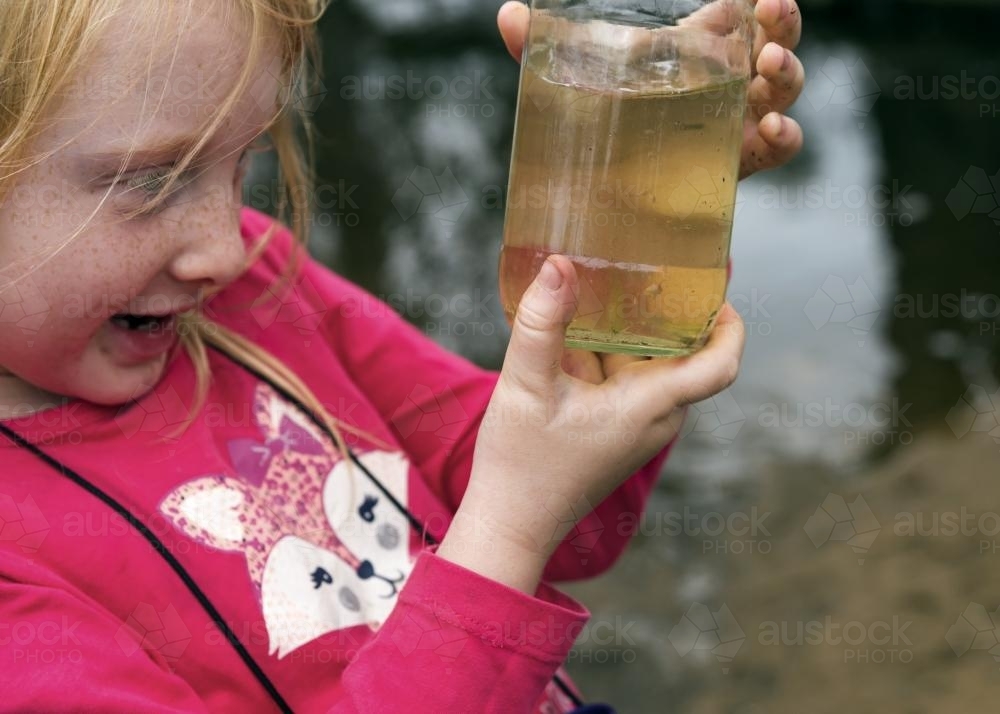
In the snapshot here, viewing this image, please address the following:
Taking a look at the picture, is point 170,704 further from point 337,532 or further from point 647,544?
point 647,544

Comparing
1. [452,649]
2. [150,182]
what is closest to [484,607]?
[452,649]

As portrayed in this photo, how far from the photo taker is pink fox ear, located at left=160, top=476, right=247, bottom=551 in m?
1.01

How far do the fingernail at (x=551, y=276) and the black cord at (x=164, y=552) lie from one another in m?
0.39

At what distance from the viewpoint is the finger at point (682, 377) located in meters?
0.95

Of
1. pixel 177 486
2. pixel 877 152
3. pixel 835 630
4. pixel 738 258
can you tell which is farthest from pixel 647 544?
pixel 877 152

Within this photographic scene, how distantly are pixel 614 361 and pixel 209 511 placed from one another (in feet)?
1.23

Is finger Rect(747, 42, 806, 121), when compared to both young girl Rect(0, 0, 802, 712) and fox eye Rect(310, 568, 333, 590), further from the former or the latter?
fox eye Rect(310, 568, 333, 590)

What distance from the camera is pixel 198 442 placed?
107 centimetres

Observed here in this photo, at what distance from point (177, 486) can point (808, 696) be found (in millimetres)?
1276

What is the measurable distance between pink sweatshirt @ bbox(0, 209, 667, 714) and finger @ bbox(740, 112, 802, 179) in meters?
0.37

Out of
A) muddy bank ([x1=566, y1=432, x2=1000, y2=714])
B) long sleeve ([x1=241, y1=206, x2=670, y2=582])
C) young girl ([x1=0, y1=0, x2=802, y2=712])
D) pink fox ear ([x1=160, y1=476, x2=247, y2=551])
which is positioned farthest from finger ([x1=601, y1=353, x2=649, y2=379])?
muddy bank ([x1=566, y1=432, x2=1000, y2=714])

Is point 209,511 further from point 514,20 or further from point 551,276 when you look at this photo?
point 514,20

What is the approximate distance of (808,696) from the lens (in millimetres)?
1934

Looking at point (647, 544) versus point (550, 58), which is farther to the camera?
point (647, 544)
